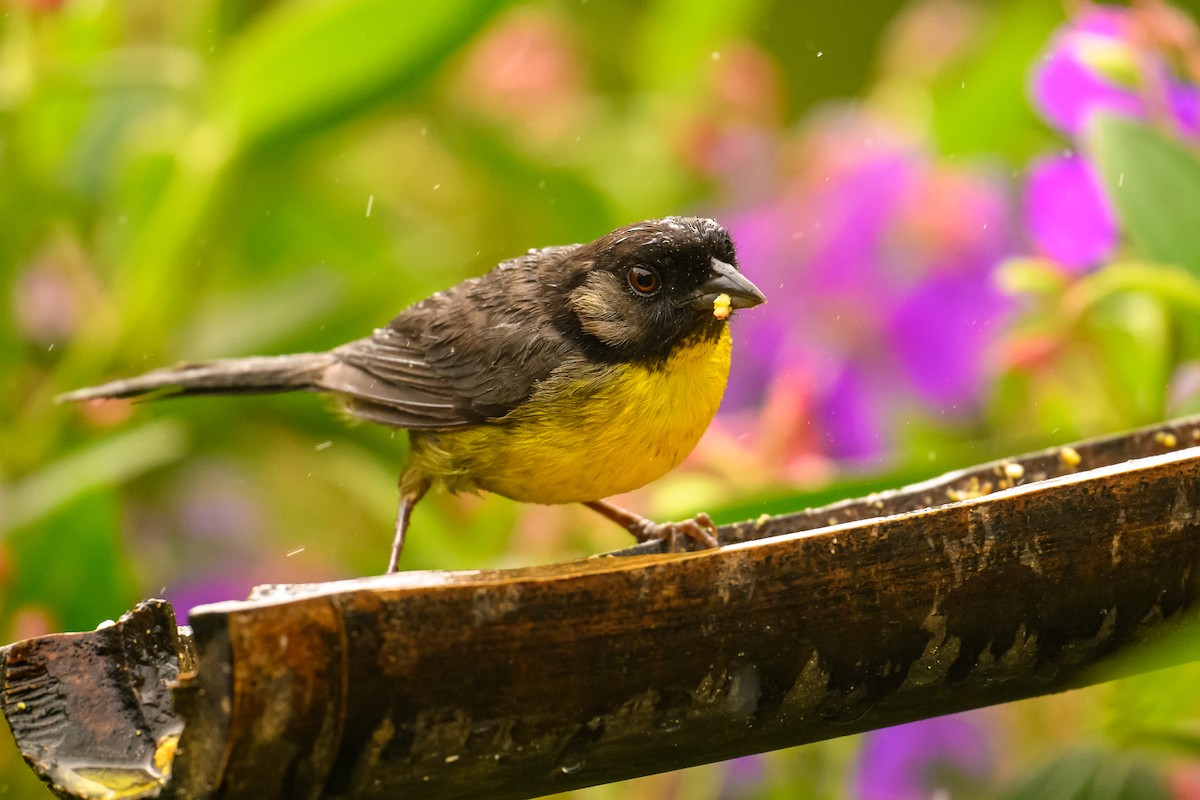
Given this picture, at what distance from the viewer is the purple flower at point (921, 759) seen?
121 inches

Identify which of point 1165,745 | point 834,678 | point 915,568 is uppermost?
point 915,568

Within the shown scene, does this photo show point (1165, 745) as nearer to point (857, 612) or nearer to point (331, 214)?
point (857, 612)

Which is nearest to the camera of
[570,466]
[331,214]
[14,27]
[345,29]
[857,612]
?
[857,612]

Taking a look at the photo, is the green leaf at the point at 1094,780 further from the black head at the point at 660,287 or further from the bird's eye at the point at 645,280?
the bird's eye at the point at 645,280

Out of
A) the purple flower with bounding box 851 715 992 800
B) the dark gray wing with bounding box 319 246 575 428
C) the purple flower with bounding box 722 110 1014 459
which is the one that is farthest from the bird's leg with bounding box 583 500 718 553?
the purple flower with bounding box 722 110 1014 459

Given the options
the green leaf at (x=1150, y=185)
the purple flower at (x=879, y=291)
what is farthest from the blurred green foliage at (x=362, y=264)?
the purple flower at (x=879, y=291)

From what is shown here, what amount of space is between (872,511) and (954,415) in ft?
4.25

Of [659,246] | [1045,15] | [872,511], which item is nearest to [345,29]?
[659,246]

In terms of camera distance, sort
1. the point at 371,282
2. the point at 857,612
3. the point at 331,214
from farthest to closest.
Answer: the point at 331,214 < the point at 371,282 < the point at 857,612

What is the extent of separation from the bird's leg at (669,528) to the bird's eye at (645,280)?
0.40m

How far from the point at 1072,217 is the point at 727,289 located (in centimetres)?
107

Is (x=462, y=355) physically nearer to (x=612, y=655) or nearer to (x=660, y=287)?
(x=660, y=287)

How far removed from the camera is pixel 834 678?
1.80 meters

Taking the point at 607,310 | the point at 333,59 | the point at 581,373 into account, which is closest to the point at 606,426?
the point at 581,373
